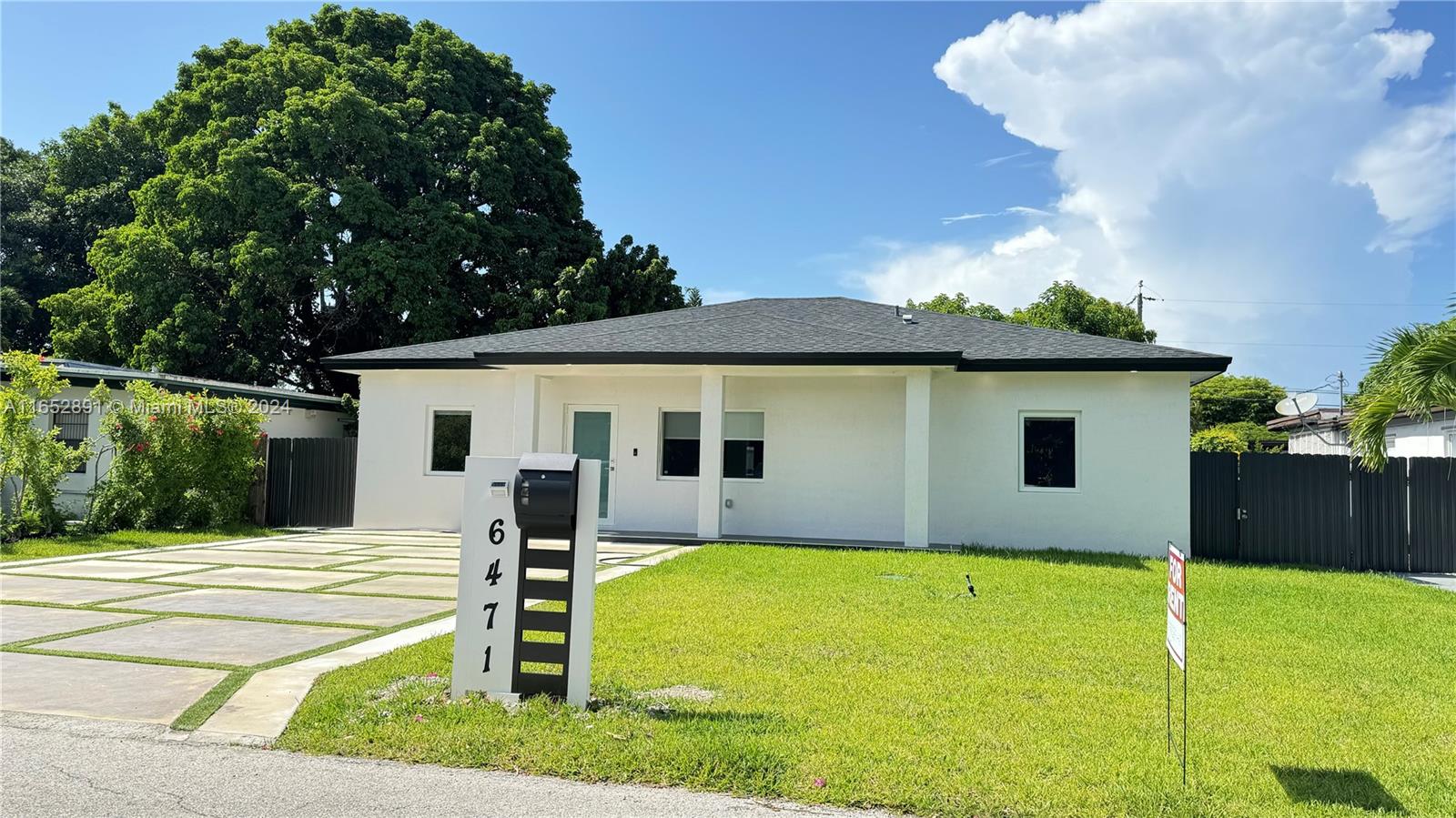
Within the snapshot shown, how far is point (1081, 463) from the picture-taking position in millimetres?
13383

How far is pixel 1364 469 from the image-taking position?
1288cm

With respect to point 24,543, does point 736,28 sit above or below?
above

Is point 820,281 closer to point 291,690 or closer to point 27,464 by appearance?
point 27,464

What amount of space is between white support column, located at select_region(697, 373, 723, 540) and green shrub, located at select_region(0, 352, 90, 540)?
967cm

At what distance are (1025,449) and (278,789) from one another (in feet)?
39.4

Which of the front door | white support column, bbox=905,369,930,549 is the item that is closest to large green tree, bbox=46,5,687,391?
the front door

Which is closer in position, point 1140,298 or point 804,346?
point 804,346

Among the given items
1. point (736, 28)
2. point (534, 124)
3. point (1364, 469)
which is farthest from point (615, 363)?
point (534, 124)

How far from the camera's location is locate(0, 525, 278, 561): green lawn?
11695 millimetres

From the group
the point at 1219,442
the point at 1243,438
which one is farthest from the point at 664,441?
the point at 1243,438

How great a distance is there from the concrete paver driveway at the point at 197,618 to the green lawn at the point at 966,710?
2.78 ft

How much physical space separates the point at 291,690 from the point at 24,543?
34.1 ft

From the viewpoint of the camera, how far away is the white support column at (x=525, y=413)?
14578 mm

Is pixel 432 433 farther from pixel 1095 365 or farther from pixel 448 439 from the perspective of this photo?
pixel 1095 365
